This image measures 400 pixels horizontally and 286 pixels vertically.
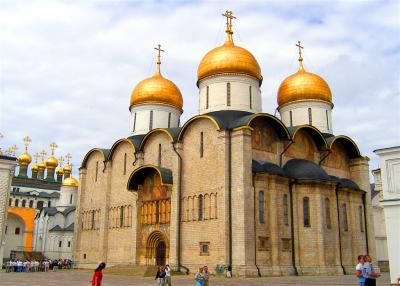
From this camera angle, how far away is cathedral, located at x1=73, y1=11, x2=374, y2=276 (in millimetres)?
19484

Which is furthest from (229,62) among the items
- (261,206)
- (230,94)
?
(261,206)

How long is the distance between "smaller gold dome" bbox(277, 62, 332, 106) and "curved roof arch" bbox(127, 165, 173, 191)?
9.02 meters

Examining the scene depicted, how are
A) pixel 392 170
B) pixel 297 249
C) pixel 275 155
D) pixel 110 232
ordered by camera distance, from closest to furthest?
1. pixel 392 170
2. pixel 297 249
3. pixel 275 155
4. pixel 110 232

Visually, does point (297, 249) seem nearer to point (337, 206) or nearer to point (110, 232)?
point (337, 206)

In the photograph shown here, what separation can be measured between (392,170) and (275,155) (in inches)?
448

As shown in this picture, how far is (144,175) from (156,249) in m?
3.93

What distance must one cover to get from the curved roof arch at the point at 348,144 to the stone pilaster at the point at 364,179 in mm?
327

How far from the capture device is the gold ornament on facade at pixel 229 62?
2367 centimetres

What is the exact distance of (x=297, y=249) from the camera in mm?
20219

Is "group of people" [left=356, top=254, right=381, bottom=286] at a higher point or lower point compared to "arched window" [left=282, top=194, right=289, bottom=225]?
lower

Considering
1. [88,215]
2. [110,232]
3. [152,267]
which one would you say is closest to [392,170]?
[152,267]

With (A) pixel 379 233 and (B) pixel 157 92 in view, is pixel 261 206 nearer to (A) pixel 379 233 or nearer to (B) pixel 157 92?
(B) pixel 157 92

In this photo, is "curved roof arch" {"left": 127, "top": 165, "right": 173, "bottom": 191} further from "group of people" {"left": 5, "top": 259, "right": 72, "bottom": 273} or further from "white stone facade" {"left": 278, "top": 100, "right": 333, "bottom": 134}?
"white stone facade" {"left": 278, "top": 100, "right": 333, "bottom": 134}

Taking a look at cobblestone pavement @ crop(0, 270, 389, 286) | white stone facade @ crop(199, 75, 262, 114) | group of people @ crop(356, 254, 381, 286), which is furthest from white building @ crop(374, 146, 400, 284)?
white stone facade @ crop(199, 75, 262, 114)
